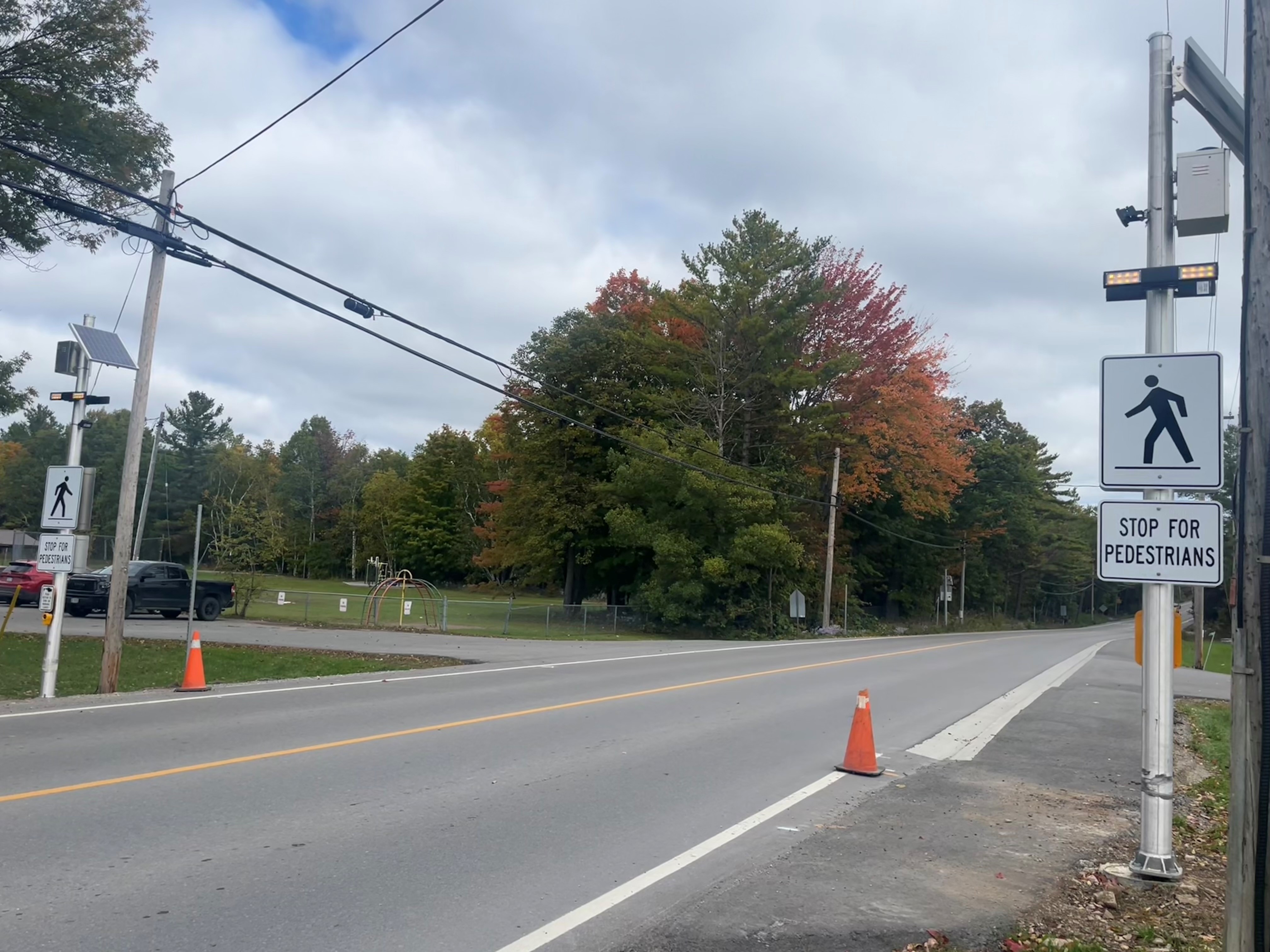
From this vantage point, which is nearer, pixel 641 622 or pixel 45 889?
pixel 45 889

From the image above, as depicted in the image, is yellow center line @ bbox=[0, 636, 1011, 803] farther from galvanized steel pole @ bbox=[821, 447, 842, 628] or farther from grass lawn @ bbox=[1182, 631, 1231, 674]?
grass lawn @ bbox=[1182, 631, 1231, 674]

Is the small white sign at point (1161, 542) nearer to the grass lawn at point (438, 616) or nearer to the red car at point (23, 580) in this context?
the grass lawn at point (438, 616)

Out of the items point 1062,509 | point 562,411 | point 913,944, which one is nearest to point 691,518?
point 562,411

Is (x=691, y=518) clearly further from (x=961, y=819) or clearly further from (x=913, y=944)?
(x=913, y=944)

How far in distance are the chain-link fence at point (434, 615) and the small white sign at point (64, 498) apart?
17666mm

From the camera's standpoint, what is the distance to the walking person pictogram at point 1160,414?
20.1 feet

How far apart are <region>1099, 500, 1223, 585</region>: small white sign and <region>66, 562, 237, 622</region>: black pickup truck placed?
2685 cm

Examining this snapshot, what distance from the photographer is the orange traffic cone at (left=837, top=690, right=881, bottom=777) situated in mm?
9562

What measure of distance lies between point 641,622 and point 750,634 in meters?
4.55

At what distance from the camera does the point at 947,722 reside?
13.7m

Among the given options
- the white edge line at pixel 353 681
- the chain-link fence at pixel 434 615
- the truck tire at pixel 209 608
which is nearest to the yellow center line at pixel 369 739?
the white edge line at pixel 353 681

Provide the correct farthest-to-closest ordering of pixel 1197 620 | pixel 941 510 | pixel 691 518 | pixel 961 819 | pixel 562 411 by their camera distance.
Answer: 1. pixel 941 510
2. pixel 562 411
3. pixel 691 518
4. pixel 1197 620
5. pixel 961 819

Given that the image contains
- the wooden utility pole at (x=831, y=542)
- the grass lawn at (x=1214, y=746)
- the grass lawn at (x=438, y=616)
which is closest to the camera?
the grass lawn at (x=1214, y=746)

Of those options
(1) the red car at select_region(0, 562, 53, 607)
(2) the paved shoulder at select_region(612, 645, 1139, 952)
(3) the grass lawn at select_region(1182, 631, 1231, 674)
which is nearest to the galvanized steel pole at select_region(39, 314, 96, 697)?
(2) the paved shoulder at select_region(612, 645, 1139, 952)
